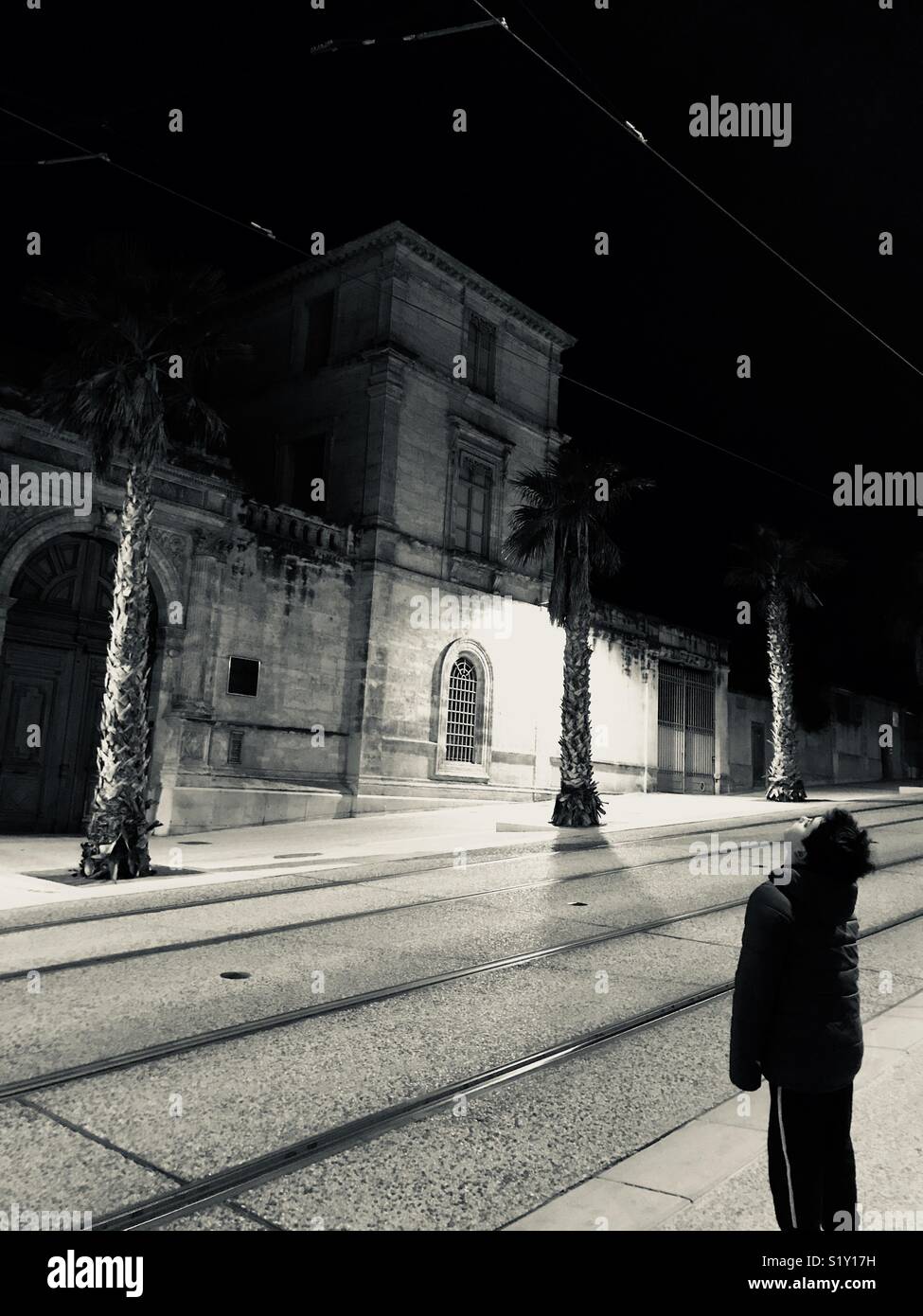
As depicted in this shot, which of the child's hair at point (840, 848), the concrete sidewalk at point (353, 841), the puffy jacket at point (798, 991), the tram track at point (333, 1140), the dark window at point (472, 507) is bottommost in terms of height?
the tram track at point (333, 1140)

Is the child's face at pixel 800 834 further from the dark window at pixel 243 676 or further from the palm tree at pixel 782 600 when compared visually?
the palm tree at pixel 782 600

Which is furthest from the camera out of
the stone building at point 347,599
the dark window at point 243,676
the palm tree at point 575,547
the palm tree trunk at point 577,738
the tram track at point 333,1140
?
the palm tree at point 575,547

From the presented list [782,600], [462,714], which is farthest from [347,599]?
[782,600]

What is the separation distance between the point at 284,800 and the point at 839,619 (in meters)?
36.2

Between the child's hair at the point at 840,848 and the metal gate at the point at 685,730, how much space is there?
95.5 feet

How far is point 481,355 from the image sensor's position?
2848cm

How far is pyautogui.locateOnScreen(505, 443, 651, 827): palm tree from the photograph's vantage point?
22.2 meters

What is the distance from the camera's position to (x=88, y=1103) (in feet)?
15.7

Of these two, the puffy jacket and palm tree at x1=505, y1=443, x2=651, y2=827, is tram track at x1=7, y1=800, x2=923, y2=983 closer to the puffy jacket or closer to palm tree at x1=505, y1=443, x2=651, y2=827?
the puffy jacket

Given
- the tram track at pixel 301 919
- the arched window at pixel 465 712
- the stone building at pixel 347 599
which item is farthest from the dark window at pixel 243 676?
the tram track at pixel 301 919

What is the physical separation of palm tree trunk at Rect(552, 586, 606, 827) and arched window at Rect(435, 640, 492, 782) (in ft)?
14.2

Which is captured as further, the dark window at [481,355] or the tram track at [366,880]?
the dark window at [481,355]

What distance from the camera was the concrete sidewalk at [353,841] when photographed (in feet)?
43.2
